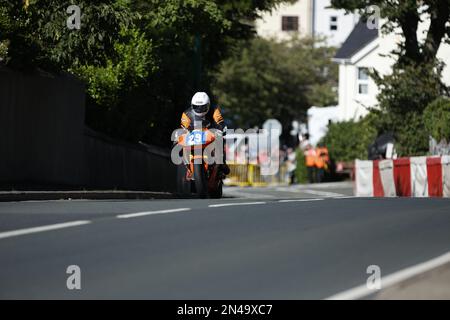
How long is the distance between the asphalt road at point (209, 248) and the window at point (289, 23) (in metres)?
89.7

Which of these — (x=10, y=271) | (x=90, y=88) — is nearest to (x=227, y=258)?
(x=10, y=271)

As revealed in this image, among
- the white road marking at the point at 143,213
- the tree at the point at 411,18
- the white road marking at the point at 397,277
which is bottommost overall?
the white road marking at the point at 397,277

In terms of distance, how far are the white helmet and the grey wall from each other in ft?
10.9

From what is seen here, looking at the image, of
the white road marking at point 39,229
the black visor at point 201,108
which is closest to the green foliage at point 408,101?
the black visor at point 201,108

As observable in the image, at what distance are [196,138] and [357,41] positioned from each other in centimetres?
5340

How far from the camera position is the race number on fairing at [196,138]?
67.4 ft

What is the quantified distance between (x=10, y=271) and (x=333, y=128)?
5167cm

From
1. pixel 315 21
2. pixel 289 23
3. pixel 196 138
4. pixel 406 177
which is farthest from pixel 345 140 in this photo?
pixel 289 23

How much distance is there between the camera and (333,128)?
199 feet

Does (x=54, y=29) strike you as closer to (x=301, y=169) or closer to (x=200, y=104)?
(x=200, y=104)

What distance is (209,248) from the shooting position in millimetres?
10750

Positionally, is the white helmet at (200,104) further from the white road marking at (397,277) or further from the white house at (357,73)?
the white house at (357,73)
